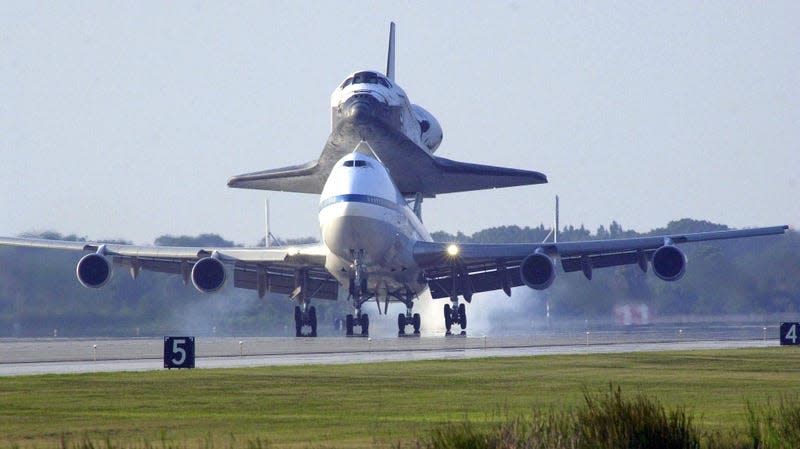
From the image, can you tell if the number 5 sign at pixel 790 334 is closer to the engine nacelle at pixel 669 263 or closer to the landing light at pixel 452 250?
the engine nacelle at pixel 669 263

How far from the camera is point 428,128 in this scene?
74.9 metres

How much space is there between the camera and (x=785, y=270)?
68.6m

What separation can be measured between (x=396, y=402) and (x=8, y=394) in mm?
6694

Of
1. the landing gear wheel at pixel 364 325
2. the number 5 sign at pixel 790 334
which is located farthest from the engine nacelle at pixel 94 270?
the number 5 sign at pixel 790 334

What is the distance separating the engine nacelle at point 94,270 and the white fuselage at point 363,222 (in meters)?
9.29

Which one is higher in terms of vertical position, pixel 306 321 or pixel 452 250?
pixel 452 250

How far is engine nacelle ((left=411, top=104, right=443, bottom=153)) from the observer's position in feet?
243

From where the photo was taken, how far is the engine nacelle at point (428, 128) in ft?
243

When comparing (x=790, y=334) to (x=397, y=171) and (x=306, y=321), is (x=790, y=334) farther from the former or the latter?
(x=397, y=171)

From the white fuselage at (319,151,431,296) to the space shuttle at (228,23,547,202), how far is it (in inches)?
505

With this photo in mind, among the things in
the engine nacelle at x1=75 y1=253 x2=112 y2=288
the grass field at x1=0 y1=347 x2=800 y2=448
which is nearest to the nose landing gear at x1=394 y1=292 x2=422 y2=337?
the engine nacelle at x1=75 y1=253 x2=112 y2=288

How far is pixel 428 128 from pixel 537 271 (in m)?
21.8

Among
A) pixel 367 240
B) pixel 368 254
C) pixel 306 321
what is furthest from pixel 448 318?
pixel 367 240

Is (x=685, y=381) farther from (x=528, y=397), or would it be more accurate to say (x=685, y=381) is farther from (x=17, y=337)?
(x=17, y=337)
